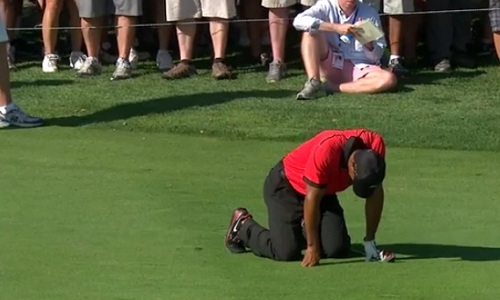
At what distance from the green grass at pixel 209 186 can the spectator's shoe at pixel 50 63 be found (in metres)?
0.17

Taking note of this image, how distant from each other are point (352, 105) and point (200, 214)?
3512 millimetres

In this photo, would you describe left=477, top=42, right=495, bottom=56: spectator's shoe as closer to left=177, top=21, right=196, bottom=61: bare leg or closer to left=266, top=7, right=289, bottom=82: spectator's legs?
left=266, top=7, right=289, bottom=82: spectator's legs

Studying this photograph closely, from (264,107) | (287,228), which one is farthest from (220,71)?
(287,228)

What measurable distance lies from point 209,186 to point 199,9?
4.11 m

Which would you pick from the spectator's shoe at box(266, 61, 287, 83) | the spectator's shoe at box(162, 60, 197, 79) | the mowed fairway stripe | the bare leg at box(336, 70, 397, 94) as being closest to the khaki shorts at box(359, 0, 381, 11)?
the bare leg at box(336, 70, 397, 94)

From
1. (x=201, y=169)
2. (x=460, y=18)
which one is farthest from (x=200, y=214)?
(x=460, y=18)

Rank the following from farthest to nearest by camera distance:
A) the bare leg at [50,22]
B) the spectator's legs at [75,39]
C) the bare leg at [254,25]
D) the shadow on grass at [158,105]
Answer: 1. the bare leg at [254,25]
2. the spectator's legs at [75,39]
3. the bare leg at [50,22]
4. the shadow on grass at [158,105]

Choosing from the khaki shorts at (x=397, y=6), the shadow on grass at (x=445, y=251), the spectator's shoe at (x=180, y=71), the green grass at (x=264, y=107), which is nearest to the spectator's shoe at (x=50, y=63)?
the green grass at (x=264, y=107)

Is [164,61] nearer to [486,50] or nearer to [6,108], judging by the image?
[6,108]

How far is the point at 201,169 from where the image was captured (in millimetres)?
9078

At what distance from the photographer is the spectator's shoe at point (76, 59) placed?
12742mm

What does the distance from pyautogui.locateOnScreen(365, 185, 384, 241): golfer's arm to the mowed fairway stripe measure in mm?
183

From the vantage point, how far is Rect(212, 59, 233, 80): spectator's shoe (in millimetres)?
12305

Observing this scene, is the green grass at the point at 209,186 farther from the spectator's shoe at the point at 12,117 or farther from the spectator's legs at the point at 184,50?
the spectator's legs at the point at 184,50
